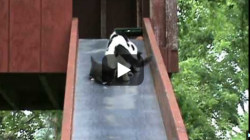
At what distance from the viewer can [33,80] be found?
7.14m

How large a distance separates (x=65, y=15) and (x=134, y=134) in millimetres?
2562

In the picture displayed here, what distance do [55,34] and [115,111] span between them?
196cm

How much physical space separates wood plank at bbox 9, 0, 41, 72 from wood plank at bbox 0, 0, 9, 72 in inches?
2.0

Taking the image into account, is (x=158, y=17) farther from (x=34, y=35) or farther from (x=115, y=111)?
(x=115, y=111)

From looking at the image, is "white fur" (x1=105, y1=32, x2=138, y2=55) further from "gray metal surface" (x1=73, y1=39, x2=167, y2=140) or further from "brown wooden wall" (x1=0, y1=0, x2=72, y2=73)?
"brown wooden wall" (x1=0, y1=0, x2=72, y2=73)

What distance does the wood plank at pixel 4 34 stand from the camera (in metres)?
6.07

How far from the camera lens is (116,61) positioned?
17.2ft

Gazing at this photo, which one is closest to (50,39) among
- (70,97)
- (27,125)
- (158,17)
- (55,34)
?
(55,34)

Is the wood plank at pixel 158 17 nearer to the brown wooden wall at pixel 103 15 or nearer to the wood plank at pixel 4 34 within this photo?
the wood plank at pixel 4 34

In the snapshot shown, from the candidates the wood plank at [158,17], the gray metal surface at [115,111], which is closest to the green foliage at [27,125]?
the wood plank at [158,17]

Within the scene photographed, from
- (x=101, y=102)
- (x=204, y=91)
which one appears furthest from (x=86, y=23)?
(x=204, y=91)

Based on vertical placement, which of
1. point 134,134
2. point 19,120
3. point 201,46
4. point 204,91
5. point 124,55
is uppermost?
point 124,55

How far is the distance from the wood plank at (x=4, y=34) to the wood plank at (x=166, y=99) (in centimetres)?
181

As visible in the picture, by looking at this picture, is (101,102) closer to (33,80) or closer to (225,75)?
(33,80)
